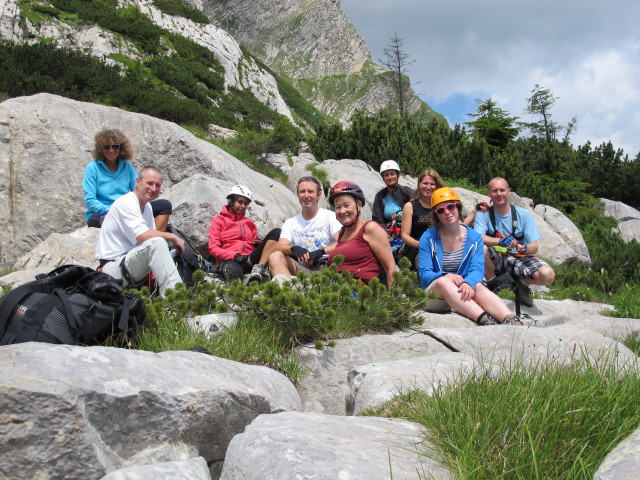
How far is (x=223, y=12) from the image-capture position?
11094 centimetres

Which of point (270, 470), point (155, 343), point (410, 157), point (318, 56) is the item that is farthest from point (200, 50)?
point (318, 56)

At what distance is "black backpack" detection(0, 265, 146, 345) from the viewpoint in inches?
115

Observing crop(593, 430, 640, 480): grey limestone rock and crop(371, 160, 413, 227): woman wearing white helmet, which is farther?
crop(371, 160, 413, 227): woman wearing white helmet

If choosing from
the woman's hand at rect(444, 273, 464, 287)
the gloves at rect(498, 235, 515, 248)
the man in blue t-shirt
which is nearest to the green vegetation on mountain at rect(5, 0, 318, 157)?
the man in blue t-shirt

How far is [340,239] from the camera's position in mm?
5648

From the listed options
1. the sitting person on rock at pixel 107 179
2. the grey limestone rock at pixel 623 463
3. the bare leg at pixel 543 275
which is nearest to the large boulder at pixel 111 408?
the grey limestone rock at pixel 623 463

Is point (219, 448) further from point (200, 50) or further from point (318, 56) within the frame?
point (318, 56)

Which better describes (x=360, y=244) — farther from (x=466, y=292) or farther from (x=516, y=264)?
(x=516, y=264)

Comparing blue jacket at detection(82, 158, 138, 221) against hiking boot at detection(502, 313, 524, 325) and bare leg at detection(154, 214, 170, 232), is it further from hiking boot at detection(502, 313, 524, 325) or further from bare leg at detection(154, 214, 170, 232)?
hiking boot at detection(502, 313, 524, 325)

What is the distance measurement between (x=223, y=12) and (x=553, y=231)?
11361 centimetres

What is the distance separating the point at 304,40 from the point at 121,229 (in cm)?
11506

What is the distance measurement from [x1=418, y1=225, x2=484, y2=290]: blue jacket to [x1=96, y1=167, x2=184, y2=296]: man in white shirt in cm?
269

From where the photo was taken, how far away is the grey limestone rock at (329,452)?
1.76 m

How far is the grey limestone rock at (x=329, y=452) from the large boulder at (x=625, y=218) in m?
19.5
